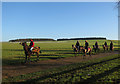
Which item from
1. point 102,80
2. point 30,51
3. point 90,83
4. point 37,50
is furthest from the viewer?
point 37,50

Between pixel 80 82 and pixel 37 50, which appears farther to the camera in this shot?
pixel 37 50

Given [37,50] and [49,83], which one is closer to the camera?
[49,83]

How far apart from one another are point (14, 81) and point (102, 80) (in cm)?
569

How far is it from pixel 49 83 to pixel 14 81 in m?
2.33

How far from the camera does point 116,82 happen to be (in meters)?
7.03

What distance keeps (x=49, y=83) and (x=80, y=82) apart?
1.91 meters

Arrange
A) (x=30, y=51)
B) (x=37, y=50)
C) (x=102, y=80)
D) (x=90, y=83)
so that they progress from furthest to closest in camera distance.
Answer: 1. (x=37, y=50)
2. (x=30, y=51)
3. (x=102, y=80)
4. (x=90, y=83)

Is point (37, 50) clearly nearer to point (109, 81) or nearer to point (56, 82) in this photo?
point (56, 82)

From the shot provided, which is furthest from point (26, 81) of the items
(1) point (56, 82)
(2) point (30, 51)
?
(2) point (30, 51)

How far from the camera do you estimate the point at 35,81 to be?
7.20m

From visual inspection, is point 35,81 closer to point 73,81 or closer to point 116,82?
point 73,81

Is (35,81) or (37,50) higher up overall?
(37,50)

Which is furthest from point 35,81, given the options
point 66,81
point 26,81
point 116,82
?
point 116,82

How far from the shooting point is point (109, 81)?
718cm
